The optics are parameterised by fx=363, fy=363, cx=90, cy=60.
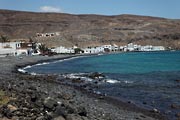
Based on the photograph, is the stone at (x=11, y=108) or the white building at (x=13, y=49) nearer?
the stone at (x=11, y=108)

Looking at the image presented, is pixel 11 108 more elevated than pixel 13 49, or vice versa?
pixel 11 108

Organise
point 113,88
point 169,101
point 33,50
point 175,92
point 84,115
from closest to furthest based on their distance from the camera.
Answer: point 84,115 < point 169,101 < point 175,92 < point 113,88 < point 33,50

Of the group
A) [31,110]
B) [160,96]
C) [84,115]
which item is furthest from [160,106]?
[31,110]

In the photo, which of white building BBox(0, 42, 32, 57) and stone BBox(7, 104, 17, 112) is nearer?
stone BBox(7, 104, 17, 112)

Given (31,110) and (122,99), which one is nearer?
(31,110)

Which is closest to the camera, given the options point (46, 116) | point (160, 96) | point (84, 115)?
point (46, 116)

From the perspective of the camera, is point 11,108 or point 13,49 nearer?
point 11,108

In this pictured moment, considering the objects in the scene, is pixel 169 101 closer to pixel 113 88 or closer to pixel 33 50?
pixel 113 88

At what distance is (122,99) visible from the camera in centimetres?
3167

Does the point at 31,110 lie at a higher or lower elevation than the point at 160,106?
higher

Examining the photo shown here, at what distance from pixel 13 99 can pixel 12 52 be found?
113869 mm

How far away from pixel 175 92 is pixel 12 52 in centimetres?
10187

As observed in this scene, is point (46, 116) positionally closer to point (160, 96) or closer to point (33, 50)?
point (160, 96)

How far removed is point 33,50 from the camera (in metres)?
146
